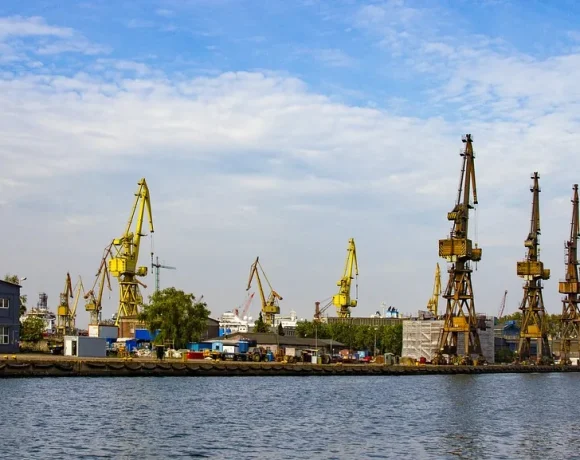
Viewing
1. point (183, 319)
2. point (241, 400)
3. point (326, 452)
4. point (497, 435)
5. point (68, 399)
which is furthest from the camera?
point (183, 319)

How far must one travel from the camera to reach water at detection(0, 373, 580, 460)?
46.5 meters

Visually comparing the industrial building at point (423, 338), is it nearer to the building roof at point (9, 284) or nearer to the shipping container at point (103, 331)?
the shipping container at point (103, 331)

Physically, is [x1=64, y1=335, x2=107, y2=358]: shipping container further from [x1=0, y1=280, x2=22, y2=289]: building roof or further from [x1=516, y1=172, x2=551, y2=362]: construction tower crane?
[x1=516, y1=172, x2=551, y2=362]: construction tower crane

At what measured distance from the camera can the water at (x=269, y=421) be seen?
153ft

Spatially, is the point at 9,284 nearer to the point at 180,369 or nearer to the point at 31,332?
the point at 180,369

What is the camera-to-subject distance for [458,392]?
94500 millimetres

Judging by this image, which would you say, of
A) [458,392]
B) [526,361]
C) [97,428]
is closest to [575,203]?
[526,361]

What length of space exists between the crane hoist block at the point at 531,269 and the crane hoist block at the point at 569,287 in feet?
57.3

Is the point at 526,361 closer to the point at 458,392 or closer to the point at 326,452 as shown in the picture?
the point at 458,392

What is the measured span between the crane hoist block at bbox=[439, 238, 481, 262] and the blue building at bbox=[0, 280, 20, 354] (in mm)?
62187

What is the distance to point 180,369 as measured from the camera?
103 meters

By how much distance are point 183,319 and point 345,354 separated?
3912 centimetres

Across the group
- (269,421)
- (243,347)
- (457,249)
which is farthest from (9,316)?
(457,249)

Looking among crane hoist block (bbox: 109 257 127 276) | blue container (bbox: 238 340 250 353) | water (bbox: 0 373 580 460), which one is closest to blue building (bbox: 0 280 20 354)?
water (bbox: 0 373 580 460)
